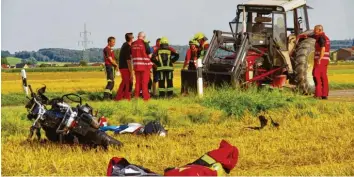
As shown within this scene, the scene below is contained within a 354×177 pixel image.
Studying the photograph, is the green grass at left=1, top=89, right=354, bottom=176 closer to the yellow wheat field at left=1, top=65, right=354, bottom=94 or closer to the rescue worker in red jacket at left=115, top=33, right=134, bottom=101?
the rescue worker in red jacket at left=115, top=33, right=134, bottom=101

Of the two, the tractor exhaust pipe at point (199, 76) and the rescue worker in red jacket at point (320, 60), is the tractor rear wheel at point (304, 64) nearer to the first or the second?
the rescue worker in red jacket at point (320, 60)

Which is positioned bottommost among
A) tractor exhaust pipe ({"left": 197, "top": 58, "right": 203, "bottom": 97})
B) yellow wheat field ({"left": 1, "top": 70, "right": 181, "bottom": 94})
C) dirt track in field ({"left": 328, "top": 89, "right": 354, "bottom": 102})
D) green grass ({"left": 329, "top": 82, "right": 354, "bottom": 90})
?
yellow wheat field ({"left": 1, "top": 70, "right": 181, "bottom": 94})

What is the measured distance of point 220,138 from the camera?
12.6m

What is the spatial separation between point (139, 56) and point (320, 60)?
15.6 feet

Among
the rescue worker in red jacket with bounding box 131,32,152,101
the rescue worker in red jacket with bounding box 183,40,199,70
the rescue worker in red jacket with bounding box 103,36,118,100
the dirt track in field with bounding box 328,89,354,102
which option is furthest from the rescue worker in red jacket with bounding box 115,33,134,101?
the dirt track in field with bounding box 328,89,354,102

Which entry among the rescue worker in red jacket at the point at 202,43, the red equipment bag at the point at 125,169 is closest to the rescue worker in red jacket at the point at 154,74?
the rescue worker in red jacket at the point at 202,43

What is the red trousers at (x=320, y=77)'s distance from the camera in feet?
64.7

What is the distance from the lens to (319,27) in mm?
19672

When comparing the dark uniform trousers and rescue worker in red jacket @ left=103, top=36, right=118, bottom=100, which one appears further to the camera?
the dark uniform trousers

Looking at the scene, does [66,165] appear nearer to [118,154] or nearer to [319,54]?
[118,154]

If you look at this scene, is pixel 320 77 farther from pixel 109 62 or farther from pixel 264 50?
pixel 109 62

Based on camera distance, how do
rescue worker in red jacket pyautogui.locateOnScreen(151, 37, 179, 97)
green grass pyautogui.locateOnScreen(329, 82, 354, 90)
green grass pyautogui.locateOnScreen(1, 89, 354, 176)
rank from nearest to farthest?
green grass pyautogui.locateOnScreen(1, 89, 354, 176) → rescue worker in red jacket pyautogui.locateOnScreen(151, 37, 179, 97) → green grass pyautogui.locateOnScreen(329, 82, 354, 90)

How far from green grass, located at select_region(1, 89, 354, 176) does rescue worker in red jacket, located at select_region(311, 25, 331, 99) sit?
2.36 meters

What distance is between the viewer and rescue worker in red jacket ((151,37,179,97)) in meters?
20.4
